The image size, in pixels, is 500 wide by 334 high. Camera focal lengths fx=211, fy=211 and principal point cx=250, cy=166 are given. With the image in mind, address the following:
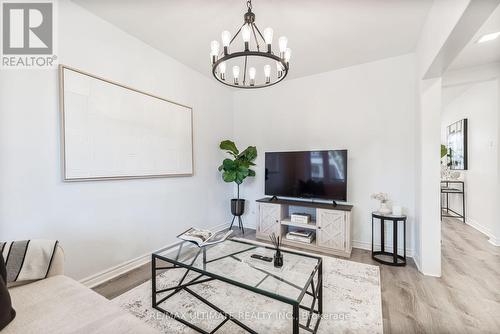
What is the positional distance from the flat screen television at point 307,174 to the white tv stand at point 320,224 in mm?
179

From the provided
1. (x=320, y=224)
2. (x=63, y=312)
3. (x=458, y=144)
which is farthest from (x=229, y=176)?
(x=458, y=144)

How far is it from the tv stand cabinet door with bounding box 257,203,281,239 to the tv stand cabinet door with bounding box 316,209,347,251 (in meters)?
0.61

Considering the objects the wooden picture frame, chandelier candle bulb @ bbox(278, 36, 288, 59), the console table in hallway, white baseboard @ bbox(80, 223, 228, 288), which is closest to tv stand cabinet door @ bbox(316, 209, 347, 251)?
chandelier candle bulb @ bbox(278, 36, 288, 59)

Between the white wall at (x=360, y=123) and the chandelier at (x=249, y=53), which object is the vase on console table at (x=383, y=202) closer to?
the white wall at (x=360, y=123)

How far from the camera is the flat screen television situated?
9.53 feet

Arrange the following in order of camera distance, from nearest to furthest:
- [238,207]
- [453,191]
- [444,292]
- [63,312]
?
[63,312] < [444,292] < [238,207] < [453,191]

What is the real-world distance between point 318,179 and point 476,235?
282 cm

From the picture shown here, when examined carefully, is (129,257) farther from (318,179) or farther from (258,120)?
(258,120)

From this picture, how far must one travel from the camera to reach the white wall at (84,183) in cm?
165

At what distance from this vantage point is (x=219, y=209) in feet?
12.4

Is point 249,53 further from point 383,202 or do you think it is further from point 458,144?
point 458,144

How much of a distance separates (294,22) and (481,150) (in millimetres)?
3918

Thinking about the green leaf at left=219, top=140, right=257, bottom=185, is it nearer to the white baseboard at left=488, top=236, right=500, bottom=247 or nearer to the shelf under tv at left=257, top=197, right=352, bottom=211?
the shelf under tv at left=257, top=197, right=352, bottom=211

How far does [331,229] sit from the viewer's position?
9.22ft
